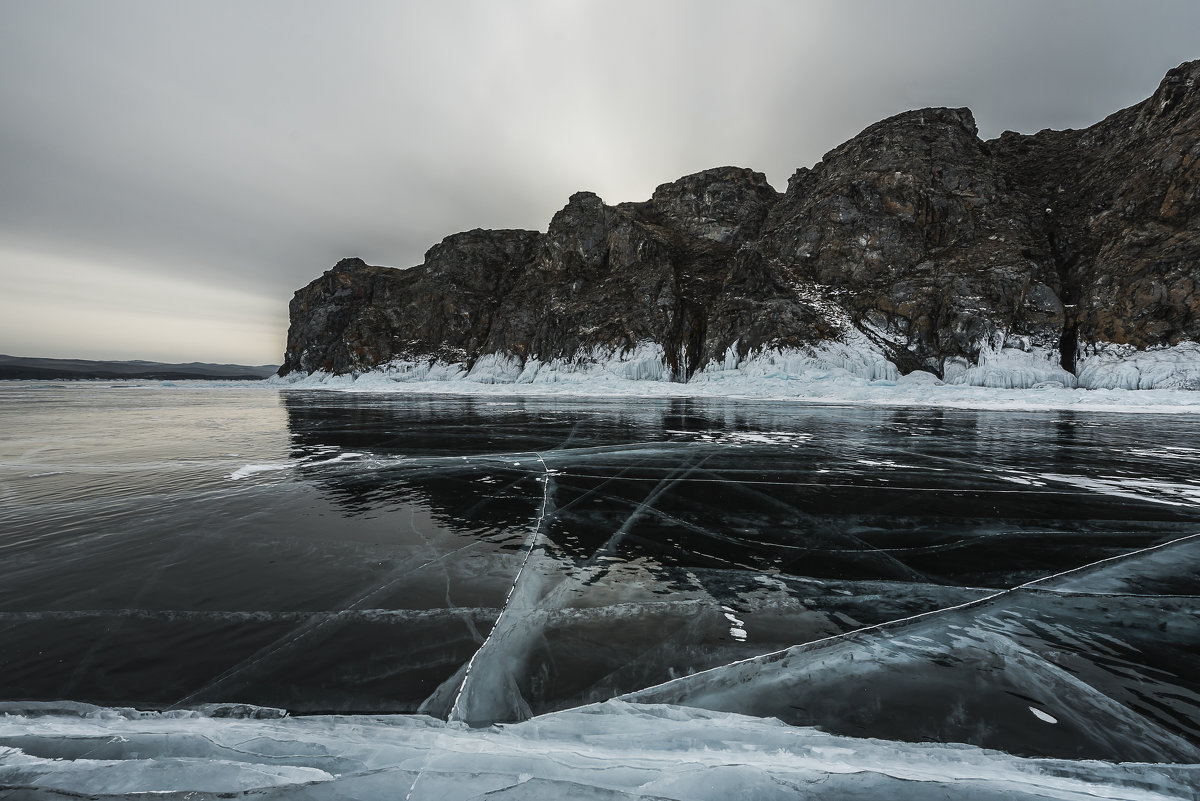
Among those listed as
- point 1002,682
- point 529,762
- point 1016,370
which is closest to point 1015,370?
point 1016,370

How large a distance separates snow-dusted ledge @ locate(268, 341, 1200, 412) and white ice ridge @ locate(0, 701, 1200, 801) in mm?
30394

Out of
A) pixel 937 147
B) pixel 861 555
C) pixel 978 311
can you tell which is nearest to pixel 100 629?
pixel 861 555

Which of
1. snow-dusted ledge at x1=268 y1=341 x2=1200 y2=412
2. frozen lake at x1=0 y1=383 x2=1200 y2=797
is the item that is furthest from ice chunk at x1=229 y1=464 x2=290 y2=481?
snow-dusted ledge at x1=268 y1=341 x2=1200 y2=412

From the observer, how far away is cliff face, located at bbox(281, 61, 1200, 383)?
3294 centimetres

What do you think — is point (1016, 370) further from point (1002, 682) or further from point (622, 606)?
point (622, 606)

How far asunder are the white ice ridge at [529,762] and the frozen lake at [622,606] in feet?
0.09

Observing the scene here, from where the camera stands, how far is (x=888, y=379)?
36625mm

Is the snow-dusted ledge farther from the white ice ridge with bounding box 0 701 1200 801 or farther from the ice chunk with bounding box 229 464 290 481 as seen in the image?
the white ice ridge with bounding box 0 701 1200 801

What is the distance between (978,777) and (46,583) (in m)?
6.77

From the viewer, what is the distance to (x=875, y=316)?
40.8 m

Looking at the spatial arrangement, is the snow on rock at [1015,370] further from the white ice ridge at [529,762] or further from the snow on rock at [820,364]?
the white ice ridge at [529,762]

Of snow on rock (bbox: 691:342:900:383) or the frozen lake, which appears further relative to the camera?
snow on rock (bbox: 691:342:900:383)

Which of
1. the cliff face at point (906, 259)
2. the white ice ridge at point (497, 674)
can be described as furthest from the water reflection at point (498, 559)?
the cliff face at point (906, 259)

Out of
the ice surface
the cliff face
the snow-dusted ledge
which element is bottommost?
the ice surface
